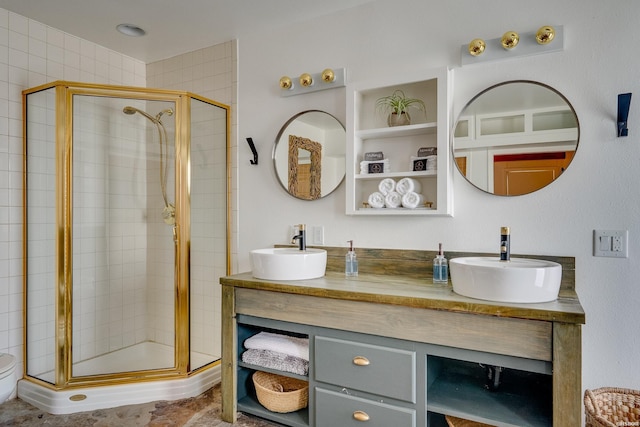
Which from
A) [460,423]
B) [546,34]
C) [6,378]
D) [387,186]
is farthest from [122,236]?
[546,34]

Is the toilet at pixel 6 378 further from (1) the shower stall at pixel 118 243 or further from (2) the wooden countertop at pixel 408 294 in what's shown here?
(2) the wooden countertop at pixel 408 294

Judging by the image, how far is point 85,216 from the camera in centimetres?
239

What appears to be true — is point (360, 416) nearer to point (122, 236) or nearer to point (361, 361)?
point (361, 361)

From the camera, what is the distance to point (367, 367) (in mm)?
1710

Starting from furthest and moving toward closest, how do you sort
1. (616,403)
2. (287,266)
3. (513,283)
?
(287,266) → (616,403) → (513,283)

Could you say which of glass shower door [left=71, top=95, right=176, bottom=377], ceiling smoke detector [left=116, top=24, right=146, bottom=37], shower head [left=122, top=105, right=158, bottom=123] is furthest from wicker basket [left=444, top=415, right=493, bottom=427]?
ceiling smoke detector [left=116, top=24, right=146, bottom=37]

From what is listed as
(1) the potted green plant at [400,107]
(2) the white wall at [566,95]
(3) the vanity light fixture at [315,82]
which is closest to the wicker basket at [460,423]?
(2) the white wall at [566,95]

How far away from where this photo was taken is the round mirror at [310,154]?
7.58 ft

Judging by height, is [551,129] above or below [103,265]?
above

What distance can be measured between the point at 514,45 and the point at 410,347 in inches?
55.9

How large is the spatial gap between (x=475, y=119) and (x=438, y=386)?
1.25 meters

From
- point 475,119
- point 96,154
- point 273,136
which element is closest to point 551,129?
point 475,119

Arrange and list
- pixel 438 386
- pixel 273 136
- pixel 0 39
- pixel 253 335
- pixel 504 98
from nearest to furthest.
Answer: pixel 438 386 < pixel 504 98 < pixel 253 335 < pixel 0 39 < pixel 273 136

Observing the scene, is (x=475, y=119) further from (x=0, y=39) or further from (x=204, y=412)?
(x=0, y=39)
